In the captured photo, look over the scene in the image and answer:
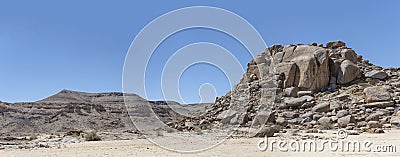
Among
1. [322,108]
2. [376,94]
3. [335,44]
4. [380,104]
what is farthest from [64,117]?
[380,104]

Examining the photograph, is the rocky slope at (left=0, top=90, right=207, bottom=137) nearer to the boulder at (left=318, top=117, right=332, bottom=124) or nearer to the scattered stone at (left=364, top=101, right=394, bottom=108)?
the boulder at (left=318, top=117, right=332, bottom=124)

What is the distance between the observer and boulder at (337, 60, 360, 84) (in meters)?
24.9

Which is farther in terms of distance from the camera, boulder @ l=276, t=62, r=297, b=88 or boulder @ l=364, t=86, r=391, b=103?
boulder @ l=276, t=62, r=297, b=88

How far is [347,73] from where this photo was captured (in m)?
24.9

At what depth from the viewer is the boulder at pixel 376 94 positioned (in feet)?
70.8

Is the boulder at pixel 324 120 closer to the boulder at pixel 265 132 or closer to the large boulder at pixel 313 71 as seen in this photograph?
the large boulder at pixel 313 71

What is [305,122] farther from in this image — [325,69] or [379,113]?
[325,69]

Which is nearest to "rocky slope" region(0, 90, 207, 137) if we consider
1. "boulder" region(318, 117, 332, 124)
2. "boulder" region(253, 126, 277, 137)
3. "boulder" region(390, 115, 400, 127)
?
"boulder" region(318, 117, 332, 124)

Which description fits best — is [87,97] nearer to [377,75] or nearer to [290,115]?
[290,115]

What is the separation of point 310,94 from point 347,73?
317 centimetres

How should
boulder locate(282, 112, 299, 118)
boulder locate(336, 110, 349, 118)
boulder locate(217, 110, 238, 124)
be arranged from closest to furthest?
boulder locate(336, 110, 349, 118) → boulder locate(282, 112, 299, 118) → boulder locate(217, 110, 238, 124)

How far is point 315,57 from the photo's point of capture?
25531 mm

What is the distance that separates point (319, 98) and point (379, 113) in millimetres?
4285

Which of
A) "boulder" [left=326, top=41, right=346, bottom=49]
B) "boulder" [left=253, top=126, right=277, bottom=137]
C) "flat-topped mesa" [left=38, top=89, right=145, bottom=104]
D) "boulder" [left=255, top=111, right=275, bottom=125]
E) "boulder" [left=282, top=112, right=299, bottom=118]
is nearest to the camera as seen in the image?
"boulder" [left=253, top=126, right=277, bottom=137]
